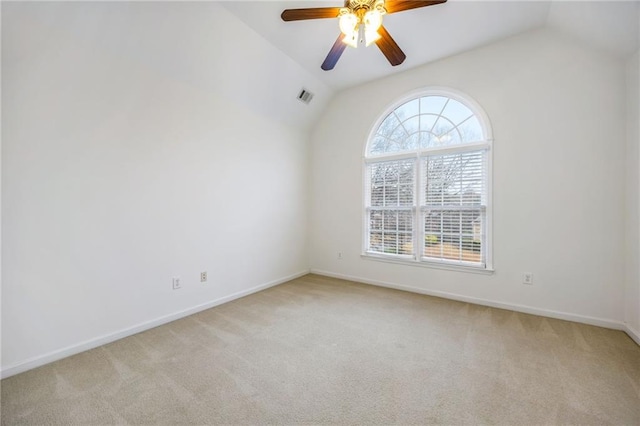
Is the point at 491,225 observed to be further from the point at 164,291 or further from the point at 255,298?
the point at 164,291

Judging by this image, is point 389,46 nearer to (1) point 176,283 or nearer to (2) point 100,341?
(1) point 176,283

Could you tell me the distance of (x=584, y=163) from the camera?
2.58m

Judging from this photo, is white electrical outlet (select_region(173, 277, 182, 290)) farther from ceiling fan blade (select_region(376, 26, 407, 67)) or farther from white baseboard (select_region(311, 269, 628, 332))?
ceiling fan blade (select_region(376, 26, 407, 67))

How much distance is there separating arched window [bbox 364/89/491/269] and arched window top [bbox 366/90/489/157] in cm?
1

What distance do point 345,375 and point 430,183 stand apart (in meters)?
2.61

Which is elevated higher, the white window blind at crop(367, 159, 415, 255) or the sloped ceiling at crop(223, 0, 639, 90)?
the sloped ceiling at crop(223, 0, 639, 90)

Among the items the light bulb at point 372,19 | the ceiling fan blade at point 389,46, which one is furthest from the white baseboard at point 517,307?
the light bulb at point 372,19

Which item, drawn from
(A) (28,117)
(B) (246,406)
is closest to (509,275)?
(B) (246,406)

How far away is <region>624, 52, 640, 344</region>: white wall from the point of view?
7.38ft

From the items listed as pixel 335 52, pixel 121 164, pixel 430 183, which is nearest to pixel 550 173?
pixel 430 183

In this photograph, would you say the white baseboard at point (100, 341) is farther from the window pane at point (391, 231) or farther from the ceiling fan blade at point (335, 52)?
the ceiling fan blade at point (335, 52)

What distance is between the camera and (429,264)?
3.44 meters

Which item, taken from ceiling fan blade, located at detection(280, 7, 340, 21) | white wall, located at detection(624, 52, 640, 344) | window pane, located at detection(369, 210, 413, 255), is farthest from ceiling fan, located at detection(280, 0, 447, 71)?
window pane, located at detection(369, 210, 413, 255)

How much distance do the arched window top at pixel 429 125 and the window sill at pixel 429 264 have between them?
1.54m
